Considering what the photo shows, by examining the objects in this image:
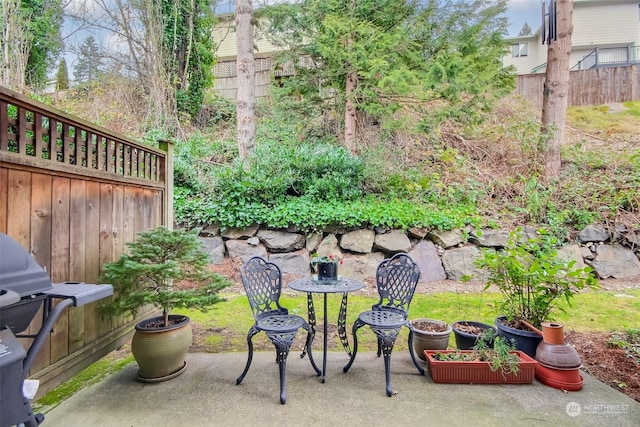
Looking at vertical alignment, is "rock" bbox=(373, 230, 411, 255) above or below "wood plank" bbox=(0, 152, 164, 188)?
below

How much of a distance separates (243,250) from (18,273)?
3917 mm

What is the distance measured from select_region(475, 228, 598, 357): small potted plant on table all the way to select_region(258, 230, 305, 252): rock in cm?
295

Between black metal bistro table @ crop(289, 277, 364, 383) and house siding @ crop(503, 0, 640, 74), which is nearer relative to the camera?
black metal bistro table @ crop(289, 277, 364, 383)

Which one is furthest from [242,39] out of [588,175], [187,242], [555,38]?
[588,175]

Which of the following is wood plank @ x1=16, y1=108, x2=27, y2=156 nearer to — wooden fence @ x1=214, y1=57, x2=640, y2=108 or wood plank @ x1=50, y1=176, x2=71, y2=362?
wood plank @ x1=50, y1=176, x2=71, y2=362

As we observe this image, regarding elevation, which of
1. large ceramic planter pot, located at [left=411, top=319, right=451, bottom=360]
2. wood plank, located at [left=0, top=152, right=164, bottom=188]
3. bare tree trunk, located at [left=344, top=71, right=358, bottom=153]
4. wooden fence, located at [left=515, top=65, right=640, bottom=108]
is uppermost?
wooden fence, located at [left=515, top=65, right=640, bottom=108]

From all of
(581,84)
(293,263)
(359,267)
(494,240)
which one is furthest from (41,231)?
(581,84)

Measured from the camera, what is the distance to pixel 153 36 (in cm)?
726

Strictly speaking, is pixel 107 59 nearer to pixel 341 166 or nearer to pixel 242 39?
pixel 242 39

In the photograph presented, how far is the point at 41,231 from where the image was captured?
2.01 metres

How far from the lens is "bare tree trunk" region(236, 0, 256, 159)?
598 centimetres

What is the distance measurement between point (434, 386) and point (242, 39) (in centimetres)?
629

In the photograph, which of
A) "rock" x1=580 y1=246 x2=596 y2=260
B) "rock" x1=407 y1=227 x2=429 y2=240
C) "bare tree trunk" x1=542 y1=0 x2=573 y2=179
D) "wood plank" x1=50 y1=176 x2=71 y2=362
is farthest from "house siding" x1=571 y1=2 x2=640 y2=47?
"wood plank" x1=50 y1=176 x2=71 y2=362

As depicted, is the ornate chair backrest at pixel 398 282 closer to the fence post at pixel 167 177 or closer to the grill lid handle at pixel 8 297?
the grill lid handle at pixel 8 297
